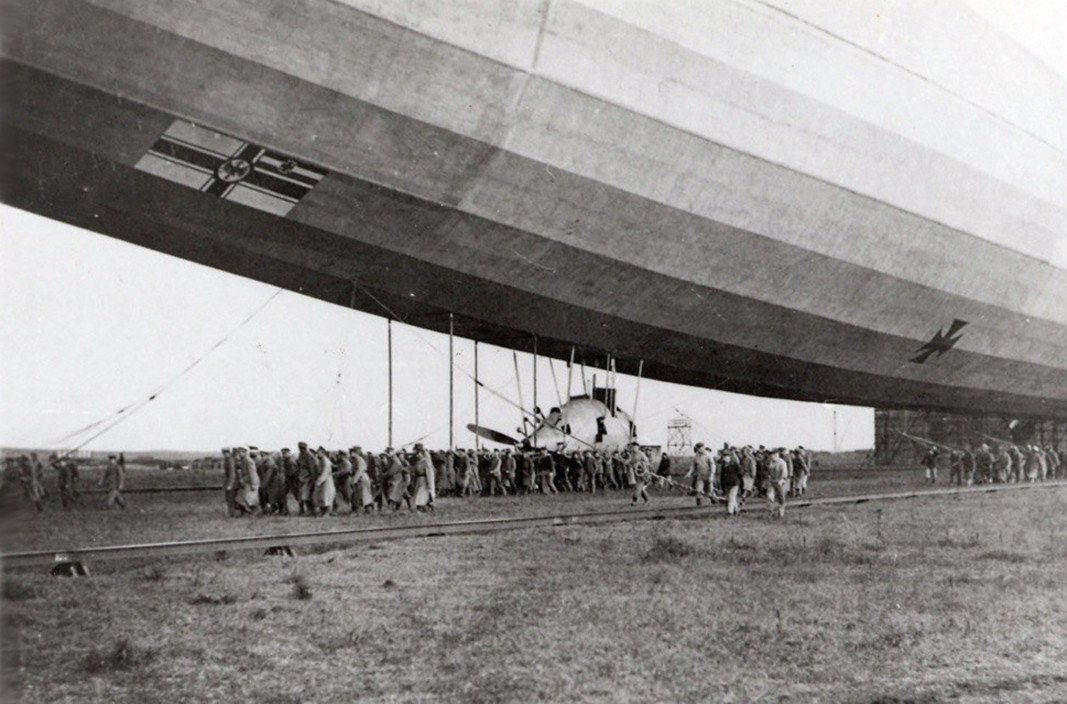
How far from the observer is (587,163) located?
9.79 meters

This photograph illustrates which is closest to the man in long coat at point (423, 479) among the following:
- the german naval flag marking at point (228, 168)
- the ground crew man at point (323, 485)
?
the ground crew man at point (323, 485)

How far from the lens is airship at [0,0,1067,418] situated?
8156 mm

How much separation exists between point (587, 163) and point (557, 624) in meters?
5.47

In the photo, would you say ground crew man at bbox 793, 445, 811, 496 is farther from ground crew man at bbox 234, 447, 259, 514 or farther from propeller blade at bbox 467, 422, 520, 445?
ground crew man at bbox 234, 447, 259, 514

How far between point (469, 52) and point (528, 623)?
534 cm

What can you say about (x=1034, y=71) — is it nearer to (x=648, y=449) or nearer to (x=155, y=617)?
(x=648, y=449)

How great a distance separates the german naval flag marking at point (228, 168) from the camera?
8.45 m

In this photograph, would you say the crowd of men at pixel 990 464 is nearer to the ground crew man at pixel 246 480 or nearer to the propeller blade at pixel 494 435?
the propeller blade at pixel 494 435

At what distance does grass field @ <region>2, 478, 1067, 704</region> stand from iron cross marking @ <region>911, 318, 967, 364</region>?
564 cm

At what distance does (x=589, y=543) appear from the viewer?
9367 mm

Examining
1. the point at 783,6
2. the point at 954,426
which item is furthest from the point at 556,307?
the point at 954,426

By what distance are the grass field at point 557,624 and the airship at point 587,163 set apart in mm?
3419

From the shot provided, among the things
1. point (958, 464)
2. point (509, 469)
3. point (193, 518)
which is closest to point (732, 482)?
point (509, 469)

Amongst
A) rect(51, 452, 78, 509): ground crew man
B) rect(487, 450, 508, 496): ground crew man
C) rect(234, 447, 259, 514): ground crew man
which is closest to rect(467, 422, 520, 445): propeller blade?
rect(487, 450, 508, 496): ground crew man
